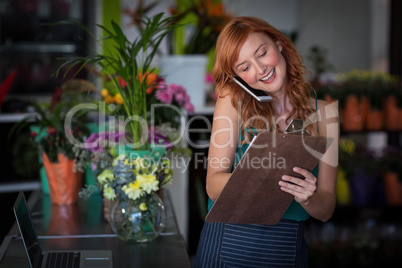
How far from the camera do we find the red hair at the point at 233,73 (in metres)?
1.54

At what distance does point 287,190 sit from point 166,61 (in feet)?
7.04

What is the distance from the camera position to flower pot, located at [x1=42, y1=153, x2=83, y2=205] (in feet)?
7.13

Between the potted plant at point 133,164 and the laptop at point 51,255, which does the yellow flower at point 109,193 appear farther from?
the laptop at point 51,255

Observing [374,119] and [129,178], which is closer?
[129,178]

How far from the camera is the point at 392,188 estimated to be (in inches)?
143

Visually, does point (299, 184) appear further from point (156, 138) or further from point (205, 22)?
point (205, 22)

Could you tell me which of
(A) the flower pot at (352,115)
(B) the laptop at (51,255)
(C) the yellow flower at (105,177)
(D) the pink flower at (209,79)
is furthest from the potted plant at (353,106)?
(B) the laptop at (51,255)

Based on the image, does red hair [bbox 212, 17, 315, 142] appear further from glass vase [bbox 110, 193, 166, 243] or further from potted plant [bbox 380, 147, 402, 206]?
potted plant [bbox 380, 147, 402, 206]

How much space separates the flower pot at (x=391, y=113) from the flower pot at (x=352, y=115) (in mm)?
211

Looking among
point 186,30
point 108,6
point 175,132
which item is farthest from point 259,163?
point 186,30

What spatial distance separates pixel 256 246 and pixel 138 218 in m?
0.40

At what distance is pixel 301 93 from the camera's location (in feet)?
5.50

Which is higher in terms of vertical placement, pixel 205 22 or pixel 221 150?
pixel 205 22

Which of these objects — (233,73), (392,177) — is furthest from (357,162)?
(233,73)
